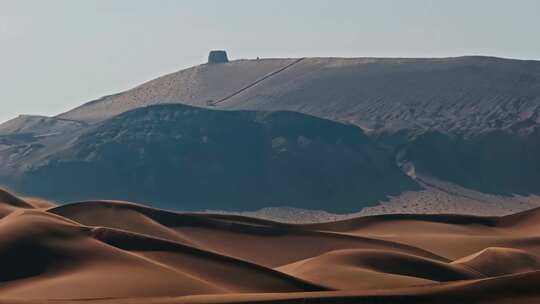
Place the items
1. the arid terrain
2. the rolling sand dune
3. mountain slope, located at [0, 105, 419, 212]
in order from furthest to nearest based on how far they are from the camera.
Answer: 1. mountain slope, located at [0, 105, 419, 212]
2. the arid terrain
3. the rolling sand dune

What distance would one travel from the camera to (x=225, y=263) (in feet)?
171

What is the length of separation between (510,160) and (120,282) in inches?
5757

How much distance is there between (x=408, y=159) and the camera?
18862cm

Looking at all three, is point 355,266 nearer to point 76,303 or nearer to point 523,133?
point 76,303

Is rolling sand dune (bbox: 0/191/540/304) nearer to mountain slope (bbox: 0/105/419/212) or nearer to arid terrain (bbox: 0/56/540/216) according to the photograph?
arid terrain (bbox: 0/56/540/216)

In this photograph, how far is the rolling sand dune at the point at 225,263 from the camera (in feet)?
131

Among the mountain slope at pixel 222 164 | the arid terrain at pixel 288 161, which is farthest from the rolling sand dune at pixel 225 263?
the mountain slope at pixel 222 164

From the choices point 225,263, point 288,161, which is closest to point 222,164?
point 288,161

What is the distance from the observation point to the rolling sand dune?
131 ft

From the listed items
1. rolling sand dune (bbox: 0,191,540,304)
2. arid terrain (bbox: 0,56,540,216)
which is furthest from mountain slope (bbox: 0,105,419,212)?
rolling sand dune (bbox: 0,191,540,304)

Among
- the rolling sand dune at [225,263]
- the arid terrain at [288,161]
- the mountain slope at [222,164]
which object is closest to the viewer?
the rolling sand dune at [225,263]

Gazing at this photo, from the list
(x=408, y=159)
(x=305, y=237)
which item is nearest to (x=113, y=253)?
(x=305, y=237)

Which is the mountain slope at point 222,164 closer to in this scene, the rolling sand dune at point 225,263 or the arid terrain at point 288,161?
the arid terrain at point 288,161

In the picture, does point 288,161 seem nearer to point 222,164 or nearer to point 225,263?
→ point 222,164
